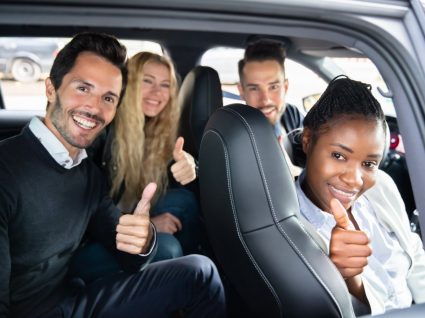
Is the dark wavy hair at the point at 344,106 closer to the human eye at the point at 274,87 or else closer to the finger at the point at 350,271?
the finger at the point at 350,271

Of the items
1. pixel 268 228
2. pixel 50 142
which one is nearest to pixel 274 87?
pixel 50 142

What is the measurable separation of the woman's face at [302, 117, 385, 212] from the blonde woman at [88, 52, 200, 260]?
788mm

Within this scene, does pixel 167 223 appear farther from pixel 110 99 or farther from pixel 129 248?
pixel 110 99

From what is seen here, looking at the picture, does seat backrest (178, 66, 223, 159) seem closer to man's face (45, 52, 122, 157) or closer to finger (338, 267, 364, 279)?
man's face (45, 52, 122, 157)

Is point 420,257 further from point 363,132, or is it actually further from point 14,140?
point 14,140

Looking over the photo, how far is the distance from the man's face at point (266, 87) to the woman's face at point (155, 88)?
17.3 inches

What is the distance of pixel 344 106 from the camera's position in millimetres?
1342

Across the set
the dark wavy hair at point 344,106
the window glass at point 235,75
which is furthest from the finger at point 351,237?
the window glass at point 235,75

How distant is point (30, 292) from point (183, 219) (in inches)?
37.8

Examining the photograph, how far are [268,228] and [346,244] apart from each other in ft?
0.82

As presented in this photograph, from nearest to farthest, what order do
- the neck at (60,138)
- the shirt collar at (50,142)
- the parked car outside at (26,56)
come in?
the shirt collar at (50,142) < the neck at (60,138) < the parked car outside at (26,56)

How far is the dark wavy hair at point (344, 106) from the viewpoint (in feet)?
4.36

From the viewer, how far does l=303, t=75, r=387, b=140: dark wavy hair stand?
133 cm

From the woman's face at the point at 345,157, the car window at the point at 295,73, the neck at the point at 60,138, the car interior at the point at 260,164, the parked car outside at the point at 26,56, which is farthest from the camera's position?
the car window at the point at 295,73
